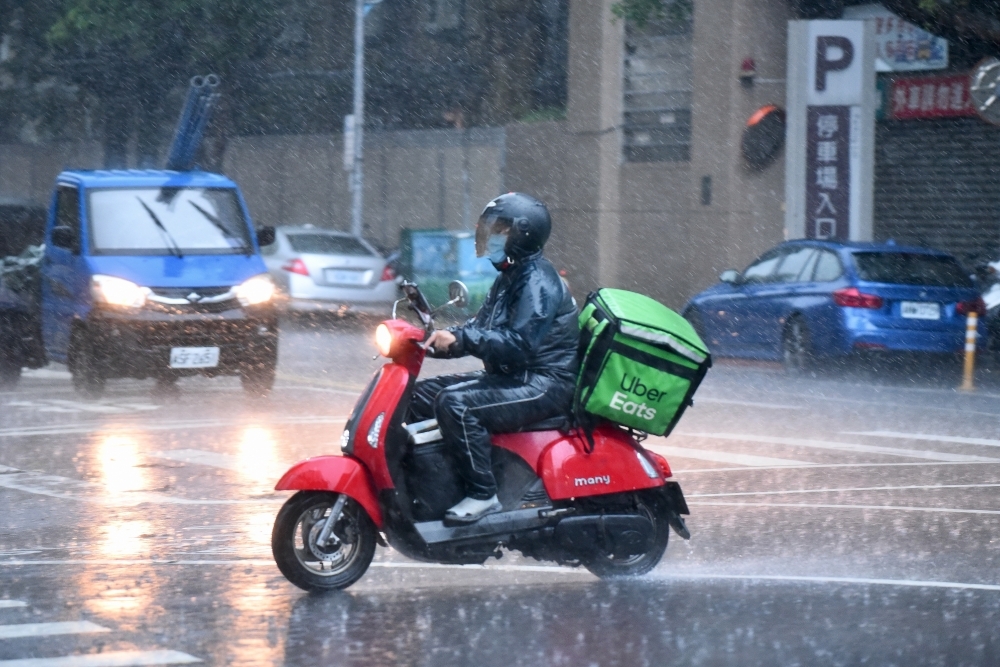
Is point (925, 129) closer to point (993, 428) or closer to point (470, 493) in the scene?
point (993, 428)

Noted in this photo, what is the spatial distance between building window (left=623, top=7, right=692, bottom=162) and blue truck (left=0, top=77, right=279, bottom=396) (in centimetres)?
1343

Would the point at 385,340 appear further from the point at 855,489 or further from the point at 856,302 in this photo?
the point at 856,302

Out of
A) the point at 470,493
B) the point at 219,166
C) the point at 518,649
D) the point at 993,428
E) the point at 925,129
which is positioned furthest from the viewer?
the point at 219,166

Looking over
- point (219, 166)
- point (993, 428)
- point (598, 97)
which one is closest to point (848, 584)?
point (993, 428)

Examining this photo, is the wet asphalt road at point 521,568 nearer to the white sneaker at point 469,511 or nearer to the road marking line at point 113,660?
the road marking line at point 113,660

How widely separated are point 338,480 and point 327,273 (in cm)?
1786

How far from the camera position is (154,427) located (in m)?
13.2

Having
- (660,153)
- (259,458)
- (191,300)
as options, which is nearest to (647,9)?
(660,153)

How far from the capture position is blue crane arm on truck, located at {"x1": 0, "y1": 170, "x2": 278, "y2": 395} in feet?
48.5

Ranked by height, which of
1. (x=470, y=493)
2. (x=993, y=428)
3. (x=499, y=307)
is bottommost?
(x=993, y=428)

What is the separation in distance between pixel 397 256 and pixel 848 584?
19860 mm

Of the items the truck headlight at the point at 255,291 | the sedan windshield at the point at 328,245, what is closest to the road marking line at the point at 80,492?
the truck headlight at the point at 255,291

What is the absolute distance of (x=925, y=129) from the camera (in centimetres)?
2491

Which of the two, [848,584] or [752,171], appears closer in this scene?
[848,584]
